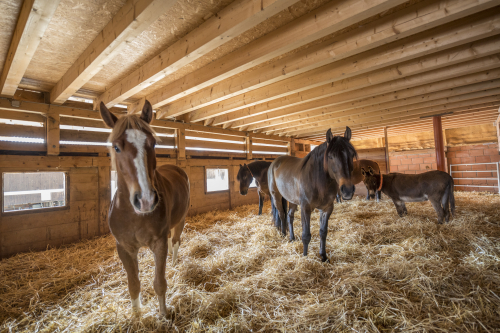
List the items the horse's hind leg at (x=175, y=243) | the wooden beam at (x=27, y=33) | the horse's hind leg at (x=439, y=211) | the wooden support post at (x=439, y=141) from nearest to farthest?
1. the wooden beam at (x=27, y=33)
2. the horse's hind leg at (x=175, y=243)
3. the horse's hind leg at (x=439, y=211)
4. the wooden support post at (x=439, y=141)

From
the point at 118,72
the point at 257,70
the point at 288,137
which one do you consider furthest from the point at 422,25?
the point at 288,137

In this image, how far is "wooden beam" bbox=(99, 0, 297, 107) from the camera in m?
1.90

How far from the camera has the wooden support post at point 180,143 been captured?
19.3ft

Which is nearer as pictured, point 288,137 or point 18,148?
point 18,148

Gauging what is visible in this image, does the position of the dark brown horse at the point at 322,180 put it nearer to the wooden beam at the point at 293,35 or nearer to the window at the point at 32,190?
the wooden beam at the point at 293,35

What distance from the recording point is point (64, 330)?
175 cm

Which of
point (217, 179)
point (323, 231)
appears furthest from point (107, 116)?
point (217, 179)

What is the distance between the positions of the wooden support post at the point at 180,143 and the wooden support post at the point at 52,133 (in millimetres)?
2569

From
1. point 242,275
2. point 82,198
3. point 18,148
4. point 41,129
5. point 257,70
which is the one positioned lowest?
point 242,275

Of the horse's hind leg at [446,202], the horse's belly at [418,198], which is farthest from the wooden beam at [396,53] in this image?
the horse's belly at [418,198]

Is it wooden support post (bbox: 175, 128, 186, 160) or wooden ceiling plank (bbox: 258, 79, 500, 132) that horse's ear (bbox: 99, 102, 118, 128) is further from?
wooden ceiling plank (bbox: 258, 79, 500, 132)

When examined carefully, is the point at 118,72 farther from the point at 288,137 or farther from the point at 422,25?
the point at 288,137

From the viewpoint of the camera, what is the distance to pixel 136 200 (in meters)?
1.38

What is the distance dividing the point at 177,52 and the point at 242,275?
Result: 3114mm
